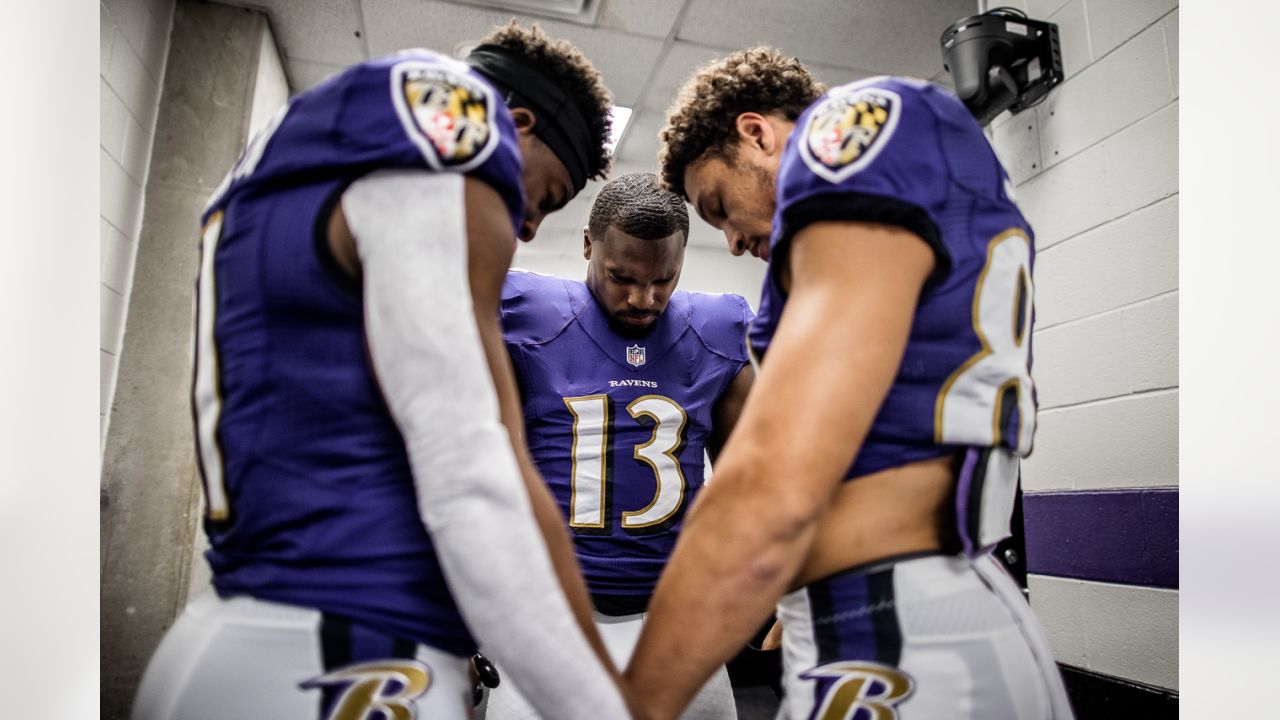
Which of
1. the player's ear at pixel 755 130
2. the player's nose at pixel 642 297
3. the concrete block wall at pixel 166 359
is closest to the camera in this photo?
the player's ear at pixel 755 130

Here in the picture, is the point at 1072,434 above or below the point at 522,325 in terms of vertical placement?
below

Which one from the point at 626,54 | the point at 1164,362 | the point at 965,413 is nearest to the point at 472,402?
the point at 965,413

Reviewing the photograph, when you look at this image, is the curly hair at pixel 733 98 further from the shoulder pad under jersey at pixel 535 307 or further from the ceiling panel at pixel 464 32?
the ceiling panel at pixel 464 32

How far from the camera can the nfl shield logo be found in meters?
1.71

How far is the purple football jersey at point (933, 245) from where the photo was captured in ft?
2.29

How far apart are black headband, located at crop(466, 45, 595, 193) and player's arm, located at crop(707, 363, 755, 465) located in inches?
33.2

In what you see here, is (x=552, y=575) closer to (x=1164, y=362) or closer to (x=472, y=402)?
(x=472, y=402)

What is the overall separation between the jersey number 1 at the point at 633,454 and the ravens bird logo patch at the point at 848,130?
0.98 m

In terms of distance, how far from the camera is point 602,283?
1743 millimetres

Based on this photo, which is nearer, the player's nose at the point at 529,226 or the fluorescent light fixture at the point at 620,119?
the player's nose at the point at 529,226

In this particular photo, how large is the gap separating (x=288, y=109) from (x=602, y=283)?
3.58 feet

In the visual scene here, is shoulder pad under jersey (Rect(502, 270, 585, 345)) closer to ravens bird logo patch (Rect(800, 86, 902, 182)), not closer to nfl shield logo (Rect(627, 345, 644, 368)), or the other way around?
nfl shield logo (Rect(627, 345, 644, 368))

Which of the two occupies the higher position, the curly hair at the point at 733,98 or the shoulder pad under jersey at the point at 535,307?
the curly hair at the point at 733,98

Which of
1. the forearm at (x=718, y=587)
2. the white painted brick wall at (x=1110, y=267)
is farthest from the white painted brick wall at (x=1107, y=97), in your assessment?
the forearm at (x=718, y=587)
